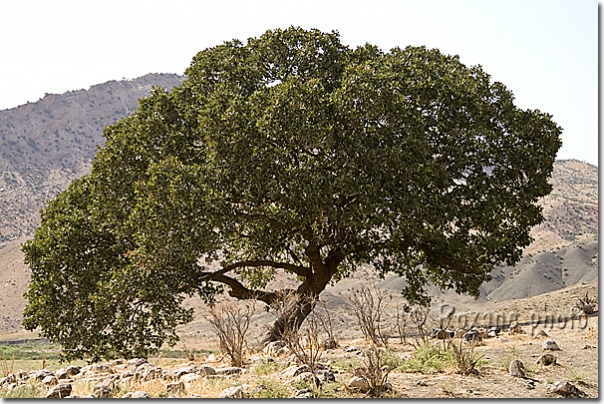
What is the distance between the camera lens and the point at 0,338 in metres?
51.1

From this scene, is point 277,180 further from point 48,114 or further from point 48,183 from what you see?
point 48,114

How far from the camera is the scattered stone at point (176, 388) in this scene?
9082mm

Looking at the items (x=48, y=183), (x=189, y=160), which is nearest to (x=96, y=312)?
(x=189, y=160)

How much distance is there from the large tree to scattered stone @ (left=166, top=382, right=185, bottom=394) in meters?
4.09

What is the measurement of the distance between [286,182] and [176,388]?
4929 mm

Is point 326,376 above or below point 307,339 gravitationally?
below

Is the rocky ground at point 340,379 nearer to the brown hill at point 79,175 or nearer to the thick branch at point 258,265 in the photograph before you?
the thick branch at point 258,265

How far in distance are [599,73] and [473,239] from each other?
5.17 m

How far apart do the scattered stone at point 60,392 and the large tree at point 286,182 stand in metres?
4.12

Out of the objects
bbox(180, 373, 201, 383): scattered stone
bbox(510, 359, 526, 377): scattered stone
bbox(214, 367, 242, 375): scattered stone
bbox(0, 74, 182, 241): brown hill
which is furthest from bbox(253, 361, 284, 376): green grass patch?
bbox(0, 74, 182, 241): brown hill

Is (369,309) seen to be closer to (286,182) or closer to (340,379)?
(340,379)

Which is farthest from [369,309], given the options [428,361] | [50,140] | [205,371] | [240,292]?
[50,140]

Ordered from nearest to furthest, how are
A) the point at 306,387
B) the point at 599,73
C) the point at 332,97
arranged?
the point at 306,387 < the point at 599,73 < the point at 332,97

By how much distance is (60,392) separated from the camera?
9.25m
